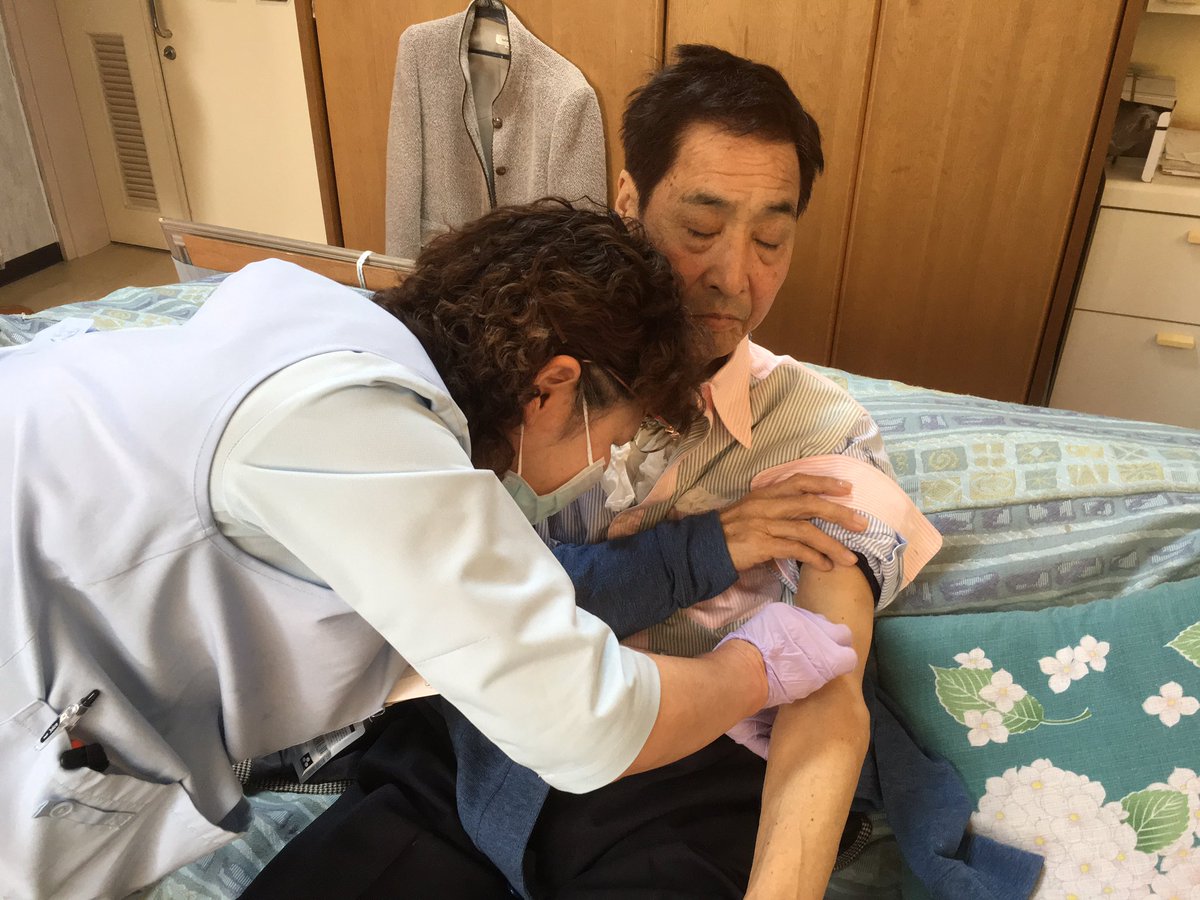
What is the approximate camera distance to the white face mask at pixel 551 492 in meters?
1.10

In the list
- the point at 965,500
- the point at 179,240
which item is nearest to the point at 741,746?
the point at 965,500

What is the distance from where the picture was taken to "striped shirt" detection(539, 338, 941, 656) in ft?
4.31

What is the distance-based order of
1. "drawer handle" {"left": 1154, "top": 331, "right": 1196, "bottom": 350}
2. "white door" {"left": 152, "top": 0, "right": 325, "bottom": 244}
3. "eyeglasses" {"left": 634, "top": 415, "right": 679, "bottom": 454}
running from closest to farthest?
"eyeglasses" {"left": 634, "top": 415, "right": 679, "bottom": 454} < "drawer handle" {"left": 1154, "top": 331, "right": 1196, "bottom": 350} < "white door" {"left": 152, "top": 0, "right": 325, "bottom": 244}

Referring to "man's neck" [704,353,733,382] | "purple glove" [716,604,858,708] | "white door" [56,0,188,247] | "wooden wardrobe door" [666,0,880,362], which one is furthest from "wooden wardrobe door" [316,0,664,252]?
"purple glove" [716,604,858,708]

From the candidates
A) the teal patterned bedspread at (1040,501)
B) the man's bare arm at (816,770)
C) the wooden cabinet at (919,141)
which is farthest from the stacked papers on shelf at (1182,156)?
the man's bare arm at (816,770)

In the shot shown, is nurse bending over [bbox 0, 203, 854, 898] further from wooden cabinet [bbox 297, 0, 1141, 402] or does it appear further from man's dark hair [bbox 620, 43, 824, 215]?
wooden cabinet [bbox 297, 0, 1141, 402]

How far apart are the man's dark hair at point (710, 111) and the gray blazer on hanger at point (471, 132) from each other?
1.30m

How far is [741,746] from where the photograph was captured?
4.14 feet

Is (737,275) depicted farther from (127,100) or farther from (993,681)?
(127,100)

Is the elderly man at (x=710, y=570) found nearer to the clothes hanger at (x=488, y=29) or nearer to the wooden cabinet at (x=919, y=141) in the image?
the wooden cabinet at (x=919, y=141)

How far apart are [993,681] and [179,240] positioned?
1901 mm

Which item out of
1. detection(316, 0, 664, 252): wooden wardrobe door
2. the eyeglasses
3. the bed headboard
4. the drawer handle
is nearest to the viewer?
the eyeglasses

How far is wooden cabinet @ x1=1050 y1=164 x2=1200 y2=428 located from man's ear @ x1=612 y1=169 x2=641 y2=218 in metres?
1.70

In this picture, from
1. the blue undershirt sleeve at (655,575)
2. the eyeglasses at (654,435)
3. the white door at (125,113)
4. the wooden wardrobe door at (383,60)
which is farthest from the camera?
the white door at (125,113)
